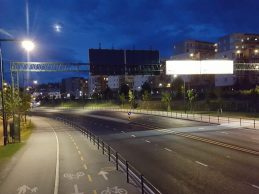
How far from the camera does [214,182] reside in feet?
54.3

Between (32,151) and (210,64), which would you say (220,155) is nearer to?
(32,151)

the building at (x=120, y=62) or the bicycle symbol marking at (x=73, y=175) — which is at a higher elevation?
the building at (x=120, y=62)

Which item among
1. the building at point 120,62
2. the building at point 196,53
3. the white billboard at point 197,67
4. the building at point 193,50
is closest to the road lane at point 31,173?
the white billboard at point 197,67

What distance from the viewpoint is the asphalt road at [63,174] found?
54.1 ft

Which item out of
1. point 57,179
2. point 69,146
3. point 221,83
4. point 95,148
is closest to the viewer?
point 57,179

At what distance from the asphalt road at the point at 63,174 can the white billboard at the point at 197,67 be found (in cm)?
2440

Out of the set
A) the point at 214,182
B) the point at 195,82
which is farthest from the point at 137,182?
the point at 195,82

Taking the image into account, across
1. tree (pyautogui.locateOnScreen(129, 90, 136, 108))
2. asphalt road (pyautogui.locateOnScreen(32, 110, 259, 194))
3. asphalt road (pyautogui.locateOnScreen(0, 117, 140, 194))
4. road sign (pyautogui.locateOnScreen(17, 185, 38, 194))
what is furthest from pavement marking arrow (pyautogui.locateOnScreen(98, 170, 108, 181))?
tree (pyautogui.locateOnScreen(129, 90, 136, 108))

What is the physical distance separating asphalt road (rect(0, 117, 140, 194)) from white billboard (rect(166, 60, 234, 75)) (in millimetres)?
24398

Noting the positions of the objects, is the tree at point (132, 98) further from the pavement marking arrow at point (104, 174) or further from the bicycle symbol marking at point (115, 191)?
the bicycle symbol marking at point (115, 191)

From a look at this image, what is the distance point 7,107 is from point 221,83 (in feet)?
263

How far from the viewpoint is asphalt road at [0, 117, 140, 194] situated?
16.5m

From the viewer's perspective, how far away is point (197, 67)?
2029 inches

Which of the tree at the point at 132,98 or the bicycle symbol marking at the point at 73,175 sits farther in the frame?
the tree at the point at 132,98
